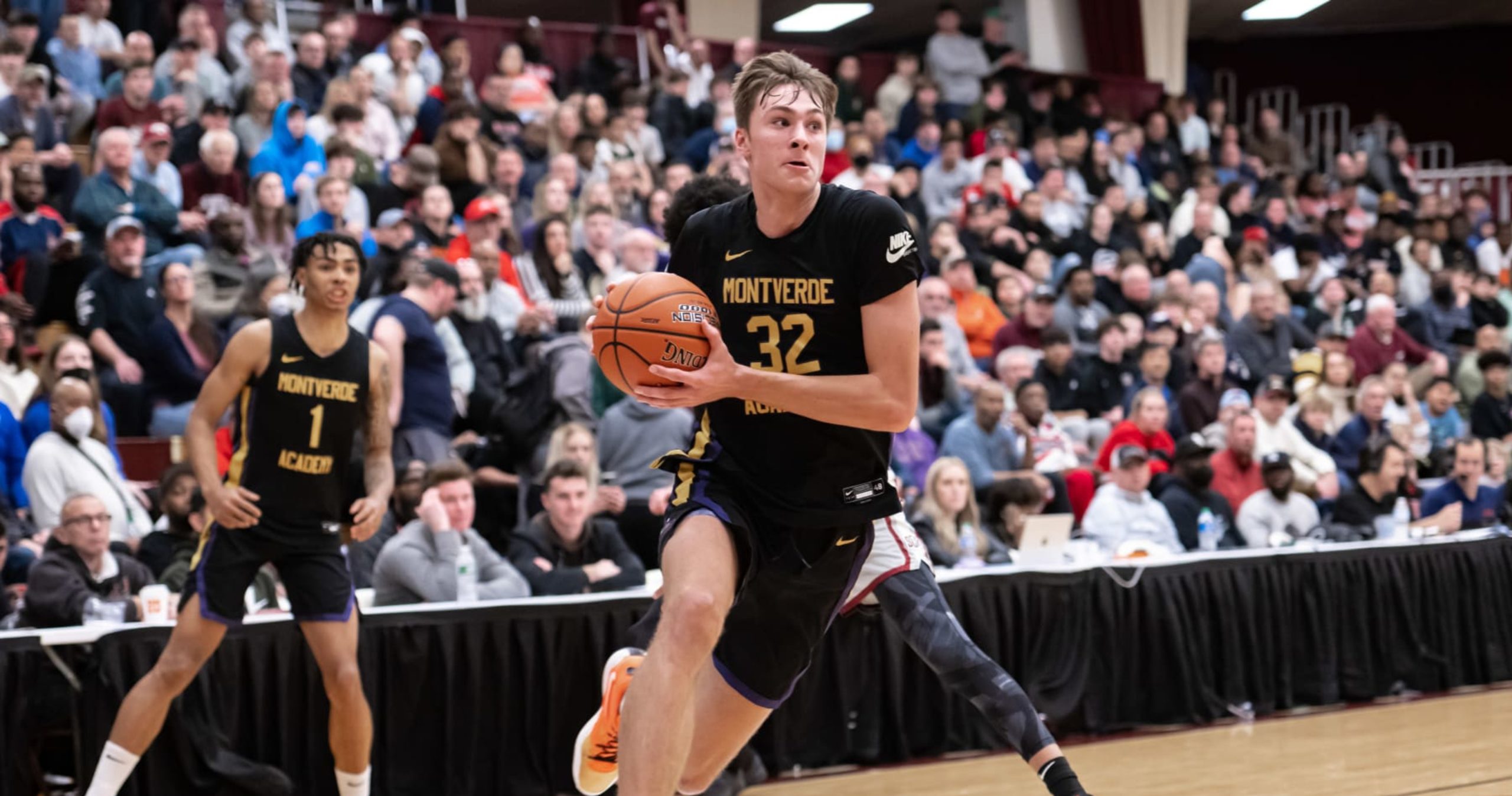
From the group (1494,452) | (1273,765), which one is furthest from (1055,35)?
(1273,765)

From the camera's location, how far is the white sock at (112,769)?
567 cm

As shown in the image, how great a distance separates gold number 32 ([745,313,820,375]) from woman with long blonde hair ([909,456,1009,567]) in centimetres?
452

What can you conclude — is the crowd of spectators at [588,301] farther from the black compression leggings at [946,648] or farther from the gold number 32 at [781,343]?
the gold number 32 at [781,343]

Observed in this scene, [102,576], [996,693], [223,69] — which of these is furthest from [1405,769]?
[223,69]

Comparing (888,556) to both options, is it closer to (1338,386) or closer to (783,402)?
(783,402)

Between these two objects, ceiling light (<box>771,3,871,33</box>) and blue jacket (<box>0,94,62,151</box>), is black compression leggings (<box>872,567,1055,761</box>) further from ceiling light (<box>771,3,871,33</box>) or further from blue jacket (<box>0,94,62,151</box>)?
ceiling light (<box>771,3,871,33</box>)

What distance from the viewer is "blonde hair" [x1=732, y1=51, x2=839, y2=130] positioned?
13.0ft

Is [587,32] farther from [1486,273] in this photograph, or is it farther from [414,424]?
[1486,273]

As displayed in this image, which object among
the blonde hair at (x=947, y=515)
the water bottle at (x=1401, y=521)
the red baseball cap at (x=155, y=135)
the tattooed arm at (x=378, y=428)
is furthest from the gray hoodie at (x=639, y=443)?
the water bottle at (x=1401, y=521)

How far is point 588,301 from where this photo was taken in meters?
10.9

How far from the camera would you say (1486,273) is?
52.4 ft

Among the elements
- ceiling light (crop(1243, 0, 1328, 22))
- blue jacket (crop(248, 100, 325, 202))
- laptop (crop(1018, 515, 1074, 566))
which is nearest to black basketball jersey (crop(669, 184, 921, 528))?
laptop (crop(1018, 515, 1074, 566))

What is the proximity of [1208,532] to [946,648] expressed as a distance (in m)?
4.71

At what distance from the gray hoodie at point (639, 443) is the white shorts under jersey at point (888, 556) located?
3.67 meters
